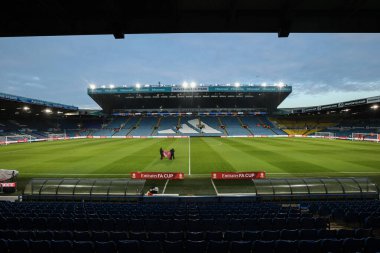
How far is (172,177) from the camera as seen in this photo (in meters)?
19.2

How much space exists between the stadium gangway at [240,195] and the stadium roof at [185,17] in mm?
9956

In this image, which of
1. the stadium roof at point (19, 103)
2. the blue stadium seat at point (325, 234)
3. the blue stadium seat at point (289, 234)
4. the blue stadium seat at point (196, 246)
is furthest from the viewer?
the stadium roof at point (19, 103)

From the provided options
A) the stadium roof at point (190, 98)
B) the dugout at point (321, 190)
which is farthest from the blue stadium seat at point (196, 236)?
the stadium roof at point (190, 98)

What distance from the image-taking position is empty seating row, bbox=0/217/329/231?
7.64 metres

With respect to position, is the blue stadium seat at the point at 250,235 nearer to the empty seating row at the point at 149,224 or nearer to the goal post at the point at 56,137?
the empty seating row at the point at 149,224

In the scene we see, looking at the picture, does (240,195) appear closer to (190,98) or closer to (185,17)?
(185,17)

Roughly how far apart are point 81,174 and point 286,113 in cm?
8121

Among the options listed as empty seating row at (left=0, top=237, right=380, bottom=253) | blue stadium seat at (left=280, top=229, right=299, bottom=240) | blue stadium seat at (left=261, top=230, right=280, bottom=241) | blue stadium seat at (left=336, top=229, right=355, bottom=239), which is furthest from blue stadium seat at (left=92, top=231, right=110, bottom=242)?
blue stadium seat at (left=336, top=229, right=355, bottom=239)

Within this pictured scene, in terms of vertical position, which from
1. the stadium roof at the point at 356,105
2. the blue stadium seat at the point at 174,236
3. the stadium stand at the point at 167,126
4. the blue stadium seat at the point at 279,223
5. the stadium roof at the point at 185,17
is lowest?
the blue stadium seat at the point at 279,223

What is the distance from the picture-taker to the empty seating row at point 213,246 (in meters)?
5.34

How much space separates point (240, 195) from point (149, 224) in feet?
27.2

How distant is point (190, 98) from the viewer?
81.9 m

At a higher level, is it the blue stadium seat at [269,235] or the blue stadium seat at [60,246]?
the blue stadium seat at [60,246]

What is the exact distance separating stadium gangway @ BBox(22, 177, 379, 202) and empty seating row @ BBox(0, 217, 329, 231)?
6284 mm
